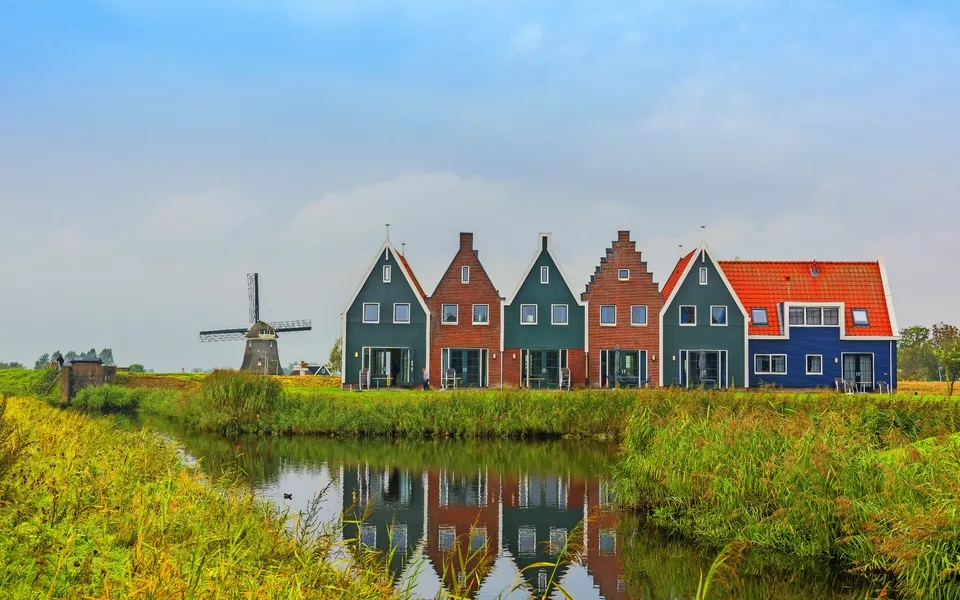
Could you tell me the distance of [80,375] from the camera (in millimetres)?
47844

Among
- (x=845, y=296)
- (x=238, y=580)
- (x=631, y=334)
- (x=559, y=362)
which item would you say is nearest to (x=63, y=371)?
(x=559, y=362)

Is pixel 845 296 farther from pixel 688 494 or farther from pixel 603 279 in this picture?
pixel 688 494

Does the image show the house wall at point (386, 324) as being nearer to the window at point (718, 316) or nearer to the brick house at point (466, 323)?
the brick house at point (466, 323)

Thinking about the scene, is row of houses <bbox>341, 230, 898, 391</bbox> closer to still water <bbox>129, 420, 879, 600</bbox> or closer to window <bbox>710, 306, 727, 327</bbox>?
window <bbox>710, 306, 727, 327</bbox>

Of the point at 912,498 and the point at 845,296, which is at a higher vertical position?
the point at 845,296

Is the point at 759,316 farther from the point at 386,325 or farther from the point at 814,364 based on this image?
the point at 386,325

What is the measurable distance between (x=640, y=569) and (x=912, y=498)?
3.70 metres

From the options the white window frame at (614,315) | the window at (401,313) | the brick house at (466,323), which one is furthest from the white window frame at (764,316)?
the window at (401,313)

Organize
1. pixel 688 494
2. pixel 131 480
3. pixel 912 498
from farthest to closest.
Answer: pixel 688 494
pixel 912 498
pixel 131 480

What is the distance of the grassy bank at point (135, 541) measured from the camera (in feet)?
19.1

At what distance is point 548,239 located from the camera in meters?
41.6

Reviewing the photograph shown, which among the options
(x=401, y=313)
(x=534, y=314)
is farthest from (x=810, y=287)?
(x=401, y=313)

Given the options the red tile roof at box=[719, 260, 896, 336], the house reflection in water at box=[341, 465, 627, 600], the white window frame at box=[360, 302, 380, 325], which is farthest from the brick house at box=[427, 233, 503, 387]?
the house reflection in water at box=[341, 465, 627, 600]

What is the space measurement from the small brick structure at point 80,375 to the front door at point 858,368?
39.3 metres
